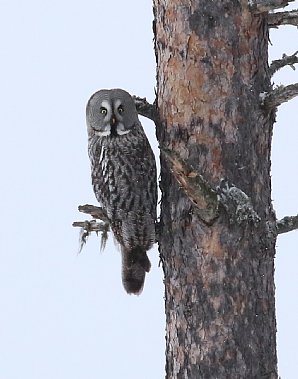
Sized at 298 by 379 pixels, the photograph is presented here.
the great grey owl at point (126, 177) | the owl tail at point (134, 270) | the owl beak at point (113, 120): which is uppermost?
the owl beak at point (113, 120)

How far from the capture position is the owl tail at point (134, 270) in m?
3.65

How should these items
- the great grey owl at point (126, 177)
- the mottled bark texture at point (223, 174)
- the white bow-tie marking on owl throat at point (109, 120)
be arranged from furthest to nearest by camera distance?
the white bow-tie marking on owl throat at point (109, 120) → the great grey owl at point (126, 177) → the mottled bark texture at point (223, 174)

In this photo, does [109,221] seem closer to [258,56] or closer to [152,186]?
[152,186]

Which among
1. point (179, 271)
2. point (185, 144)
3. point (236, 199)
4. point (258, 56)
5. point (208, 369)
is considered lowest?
point (208, 369)

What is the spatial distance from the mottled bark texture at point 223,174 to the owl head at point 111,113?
523 mm

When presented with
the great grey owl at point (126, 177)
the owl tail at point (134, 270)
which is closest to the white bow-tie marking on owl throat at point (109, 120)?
the great grey owl at point (126, 177)

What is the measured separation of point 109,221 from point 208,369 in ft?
3.11

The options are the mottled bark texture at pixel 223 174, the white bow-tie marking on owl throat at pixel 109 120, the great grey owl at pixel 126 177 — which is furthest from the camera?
the white bow-tie marking on owl throat at pixel 109 120

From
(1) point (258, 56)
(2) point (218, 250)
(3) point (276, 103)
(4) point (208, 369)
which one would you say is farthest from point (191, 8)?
(4) point (208, 369)

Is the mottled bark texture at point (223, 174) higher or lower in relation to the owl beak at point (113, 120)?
lower

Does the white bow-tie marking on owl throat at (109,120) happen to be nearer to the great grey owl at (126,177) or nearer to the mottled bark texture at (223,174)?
the great grey owl at (126,177)

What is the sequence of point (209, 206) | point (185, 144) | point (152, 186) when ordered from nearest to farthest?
point (209, 206) < point (185, 144) < point (152, 186)

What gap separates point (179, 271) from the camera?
9.93ft

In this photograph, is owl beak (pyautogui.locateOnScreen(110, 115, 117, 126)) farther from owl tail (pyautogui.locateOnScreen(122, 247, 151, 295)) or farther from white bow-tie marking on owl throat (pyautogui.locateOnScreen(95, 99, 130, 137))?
owl tail (pyautogui.locateOnScreen(122, 247, 151, 295))
